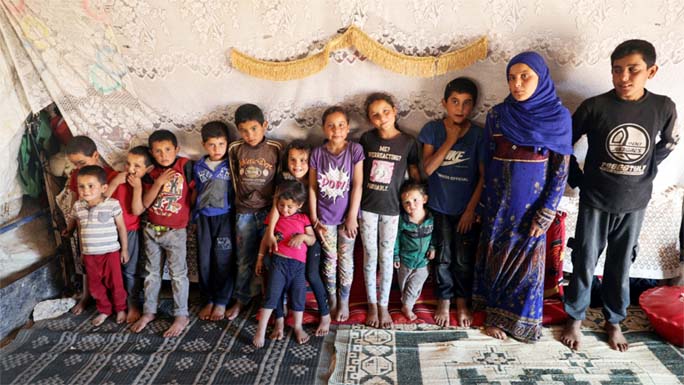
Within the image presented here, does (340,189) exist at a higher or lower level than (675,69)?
lower

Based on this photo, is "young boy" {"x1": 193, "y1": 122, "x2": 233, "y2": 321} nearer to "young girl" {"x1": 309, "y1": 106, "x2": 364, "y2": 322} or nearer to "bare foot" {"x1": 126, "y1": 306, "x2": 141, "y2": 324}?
"bare foot" {"x1": 126, "y1": 306, "x2": 141, "y2": 324}

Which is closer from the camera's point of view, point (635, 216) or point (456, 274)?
point (635, 216)

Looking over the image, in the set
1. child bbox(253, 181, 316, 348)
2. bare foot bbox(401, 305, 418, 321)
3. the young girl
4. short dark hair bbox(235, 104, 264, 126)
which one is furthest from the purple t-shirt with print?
bare foot bbox(401, 305, 418, 321)

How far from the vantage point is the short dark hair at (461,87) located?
2.27 m

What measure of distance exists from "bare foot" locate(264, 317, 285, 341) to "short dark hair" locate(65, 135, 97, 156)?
4.80ft

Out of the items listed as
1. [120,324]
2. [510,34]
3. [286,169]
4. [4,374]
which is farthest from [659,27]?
[4,374]

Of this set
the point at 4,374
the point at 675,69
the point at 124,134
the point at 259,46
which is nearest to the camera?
the point at 4,374

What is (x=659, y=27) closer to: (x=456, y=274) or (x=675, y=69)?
(x=675, y=69)

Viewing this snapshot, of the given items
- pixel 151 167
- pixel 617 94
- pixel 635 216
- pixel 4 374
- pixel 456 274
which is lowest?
pixel 4 374

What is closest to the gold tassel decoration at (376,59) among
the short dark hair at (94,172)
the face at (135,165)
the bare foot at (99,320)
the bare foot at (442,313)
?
the face at (135,165)

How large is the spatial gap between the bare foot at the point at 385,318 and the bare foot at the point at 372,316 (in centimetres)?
2

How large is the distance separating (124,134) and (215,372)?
1.49 metres

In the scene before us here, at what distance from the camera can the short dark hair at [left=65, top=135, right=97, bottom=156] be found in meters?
2.50

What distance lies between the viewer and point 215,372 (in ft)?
6.86
